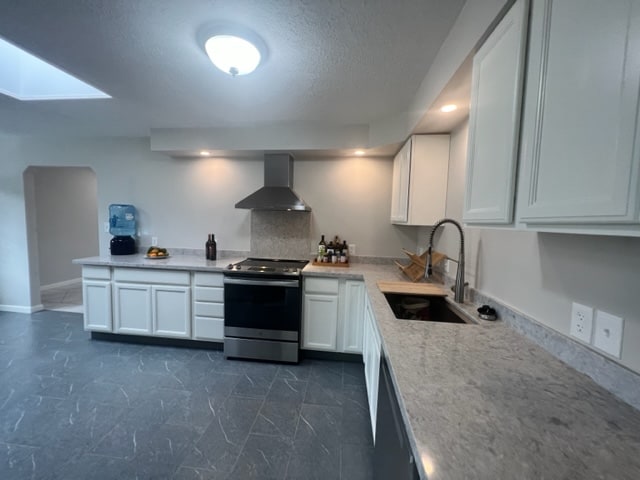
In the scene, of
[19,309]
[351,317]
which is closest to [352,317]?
[351,317]

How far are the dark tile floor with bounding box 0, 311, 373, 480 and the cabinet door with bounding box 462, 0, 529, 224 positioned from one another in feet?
5.26

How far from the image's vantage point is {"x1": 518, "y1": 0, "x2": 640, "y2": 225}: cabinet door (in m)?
0.48

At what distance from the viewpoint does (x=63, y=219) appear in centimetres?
464

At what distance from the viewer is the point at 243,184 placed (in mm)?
3115

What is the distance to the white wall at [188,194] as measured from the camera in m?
2.96

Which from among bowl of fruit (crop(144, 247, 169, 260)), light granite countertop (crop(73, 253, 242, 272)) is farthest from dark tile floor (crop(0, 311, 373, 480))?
bowl of fruit (crop(144, 247, 169, 260))

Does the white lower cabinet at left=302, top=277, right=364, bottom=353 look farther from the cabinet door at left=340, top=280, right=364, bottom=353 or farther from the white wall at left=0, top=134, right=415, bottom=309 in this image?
the white wall at left=0, top=134, right=415, bottom=309

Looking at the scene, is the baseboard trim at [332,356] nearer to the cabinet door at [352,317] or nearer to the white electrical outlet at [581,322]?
the cabinet door at [352,317]

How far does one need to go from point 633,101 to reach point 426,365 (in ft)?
2.72

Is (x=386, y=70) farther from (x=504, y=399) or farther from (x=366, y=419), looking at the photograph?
(x=366, y=419)

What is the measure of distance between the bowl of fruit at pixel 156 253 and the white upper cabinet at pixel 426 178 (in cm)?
281

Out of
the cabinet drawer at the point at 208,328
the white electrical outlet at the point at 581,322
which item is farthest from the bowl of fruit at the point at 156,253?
the white electrical outlet at the point at 581,322

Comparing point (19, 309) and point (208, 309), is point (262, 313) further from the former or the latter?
point (19, 309)

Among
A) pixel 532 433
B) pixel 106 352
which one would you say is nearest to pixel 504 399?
pixel 532 433
